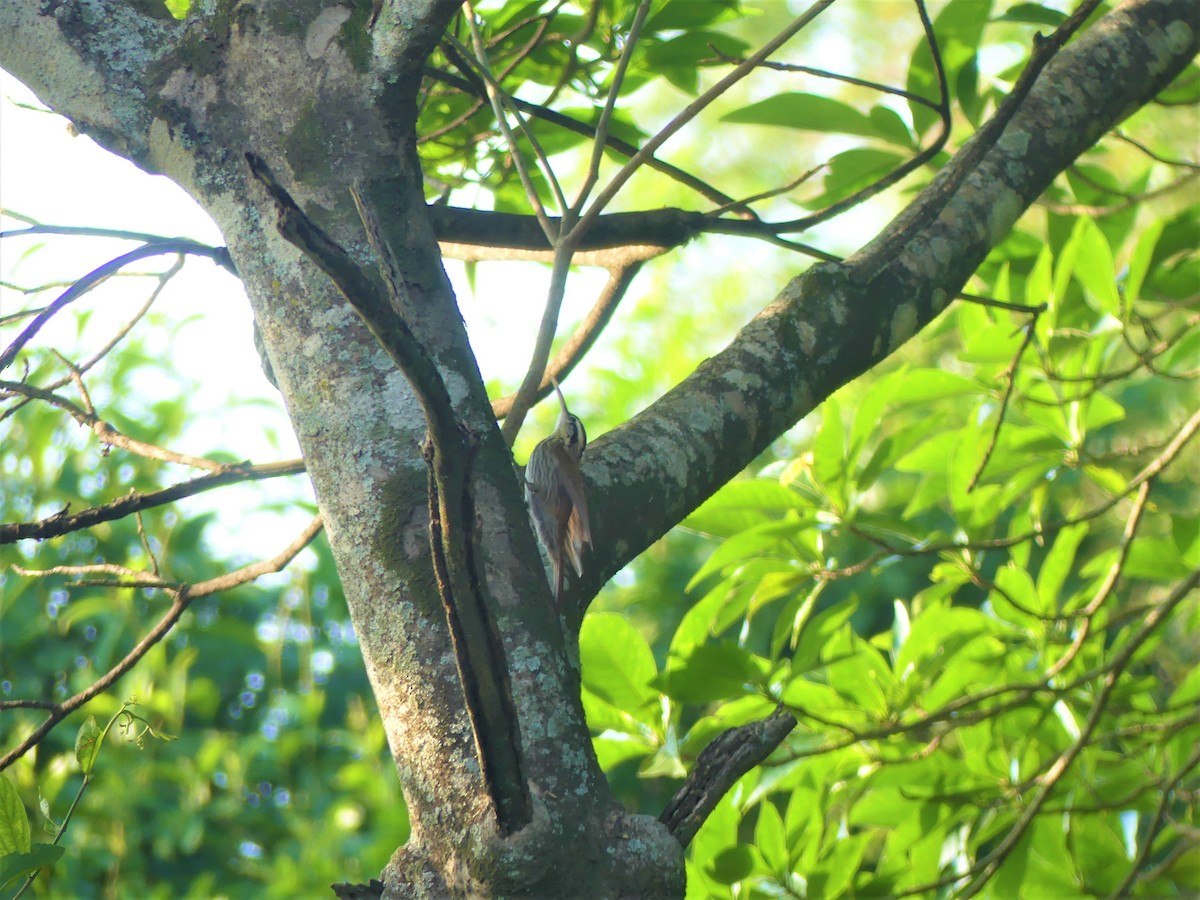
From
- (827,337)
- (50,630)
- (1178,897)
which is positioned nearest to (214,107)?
(827,337)

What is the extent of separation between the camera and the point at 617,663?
1.71m

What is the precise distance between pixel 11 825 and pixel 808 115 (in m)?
1.55

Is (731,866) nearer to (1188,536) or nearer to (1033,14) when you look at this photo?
(1188,536)

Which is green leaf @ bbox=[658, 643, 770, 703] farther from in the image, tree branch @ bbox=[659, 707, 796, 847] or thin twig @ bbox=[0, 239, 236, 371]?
thin twig @ bbox=[0, 239, 236, 371]

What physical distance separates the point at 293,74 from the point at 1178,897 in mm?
2108

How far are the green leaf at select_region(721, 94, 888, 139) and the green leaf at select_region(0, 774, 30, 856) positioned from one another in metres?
1.38

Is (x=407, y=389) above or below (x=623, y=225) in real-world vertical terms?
below

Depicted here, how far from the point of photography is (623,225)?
1462 millimetres

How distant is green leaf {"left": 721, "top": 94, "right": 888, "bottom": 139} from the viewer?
183 centimetres

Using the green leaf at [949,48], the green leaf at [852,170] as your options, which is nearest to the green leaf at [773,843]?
the green leaf at [852,170]

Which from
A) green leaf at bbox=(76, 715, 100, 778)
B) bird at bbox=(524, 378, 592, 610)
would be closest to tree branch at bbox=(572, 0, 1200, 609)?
bird at bbox=(524, 378, 592, 610)

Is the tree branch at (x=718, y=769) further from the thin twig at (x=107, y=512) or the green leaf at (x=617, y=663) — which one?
the green leaf at (x=617, y=663)

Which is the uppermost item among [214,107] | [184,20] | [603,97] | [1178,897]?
[603,97]

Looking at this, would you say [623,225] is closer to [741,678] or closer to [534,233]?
[534,233]
